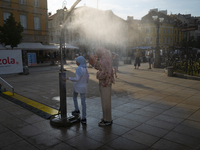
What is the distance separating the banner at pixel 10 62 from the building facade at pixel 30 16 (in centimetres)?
1398

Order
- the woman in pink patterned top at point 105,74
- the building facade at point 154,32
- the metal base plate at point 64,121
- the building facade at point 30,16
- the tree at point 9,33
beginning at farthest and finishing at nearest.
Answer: the building facade at point 154,32, the building facade at point 30,16, the tree at point 9,33, the metal base plate at point 64,121, the woman in pink patterned top at point 105,74

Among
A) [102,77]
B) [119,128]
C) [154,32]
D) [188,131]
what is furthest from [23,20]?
[154,32]

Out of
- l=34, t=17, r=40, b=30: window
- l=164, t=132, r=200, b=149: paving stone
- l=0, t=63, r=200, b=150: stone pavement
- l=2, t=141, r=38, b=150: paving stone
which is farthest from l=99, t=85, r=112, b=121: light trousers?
l=34, t=17, r=40, b=30: window

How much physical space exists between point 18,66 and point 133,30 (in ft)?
163

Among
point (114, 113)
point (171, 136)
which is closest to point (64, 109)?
point (114, 113)

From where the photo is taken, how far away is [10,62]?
1233cm

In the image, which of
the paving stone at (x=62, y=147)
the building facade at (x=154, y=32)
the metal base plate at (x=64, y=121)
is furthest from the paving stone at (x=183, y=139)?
the building facade at (x=154, y=32)

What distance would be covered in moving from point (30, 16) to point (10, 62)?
16.3m

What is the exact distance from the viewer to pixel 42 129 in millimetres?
4125

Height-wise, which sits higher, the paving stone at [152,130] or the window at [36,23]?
the window at [36,23]

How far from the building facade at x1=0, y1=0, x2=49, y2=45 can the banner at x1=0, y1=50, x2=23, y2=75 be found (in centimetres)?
1398

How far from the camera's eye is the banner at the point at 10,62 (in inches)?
469

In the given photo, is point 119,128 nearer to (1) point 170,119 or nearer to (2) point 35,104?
(1) point 170,119

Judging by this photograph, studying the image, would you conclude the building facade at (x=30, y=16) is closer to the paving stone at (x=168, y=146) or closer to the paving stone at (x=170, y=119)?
the paving stone at (x=170, y=119)
